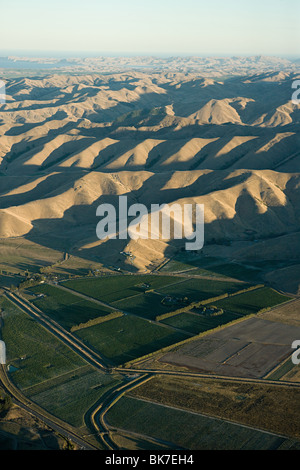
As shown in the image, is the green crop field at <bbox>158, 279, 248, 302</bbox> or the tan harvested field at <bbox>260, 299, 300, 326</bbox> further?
the green crop field at <bbox>158, 279, 248, 302</bbox>

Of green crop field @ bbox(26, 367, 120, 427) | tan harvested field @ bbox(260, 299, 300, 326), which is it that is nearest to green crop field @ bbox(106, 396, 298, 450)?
green crop field @ bbox(26, 367, 120, 427)

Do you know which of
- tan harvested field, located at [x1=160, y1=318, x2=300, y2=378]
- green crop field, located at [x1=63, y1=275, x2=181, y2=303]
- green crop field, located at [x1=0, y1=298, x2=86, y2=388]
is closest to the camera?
green crop field, located at [x1=0, y1=298, x2=86, y2=388]

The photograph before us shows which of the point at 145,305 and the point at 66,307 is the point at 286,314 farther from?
the point at 66,307

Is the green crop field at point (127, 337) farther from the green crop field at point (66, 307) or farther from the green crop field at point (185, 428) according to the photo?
the green crop field at point (185, 428)

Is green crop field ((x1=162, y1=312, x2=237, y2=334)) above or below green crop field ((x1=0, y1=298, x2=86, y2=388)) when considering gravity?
above

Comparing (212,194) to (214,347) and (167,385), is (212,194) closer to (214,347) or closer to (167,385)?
(214,347)

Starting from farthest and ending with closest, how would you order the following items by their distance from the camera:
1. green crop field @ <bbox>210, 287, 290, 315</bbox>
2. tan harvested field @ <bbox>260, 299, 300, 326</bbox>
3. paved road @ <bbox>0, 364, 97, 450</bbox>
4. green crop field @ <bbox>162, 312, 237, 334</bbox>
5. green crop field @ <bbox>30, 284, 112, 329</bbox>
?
green crop field @ <bbox>210, 287, 290, 315</bbox> → green crop field @ <bbox>30, 284, 112, 329</bbox> → tan harvested field @ <bbox>260, 299, 300, 326</bbox> → green crop field @ <bbox>162, 312, 237, 334</bbox> → paved road @ <bbox>0, 364, 97, 450</bbox>

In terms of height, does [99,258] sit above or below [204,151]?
below

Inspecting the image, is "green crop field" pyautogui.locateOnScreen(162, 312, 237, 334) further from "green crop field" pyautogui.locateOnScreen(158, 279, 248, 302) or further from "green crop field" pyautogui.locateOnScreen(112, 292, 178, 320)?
"green crop field" pyautogui.locateOnScreen(158, 279, 248, 302)
